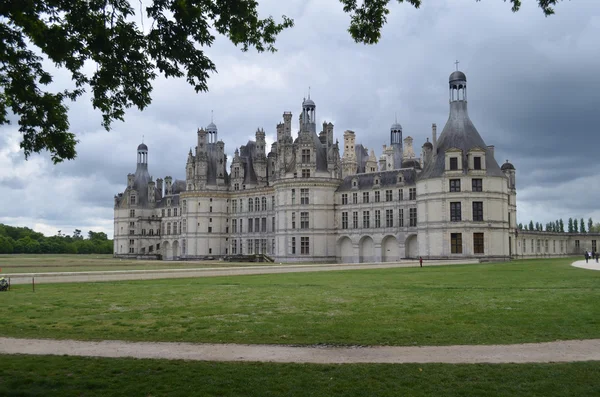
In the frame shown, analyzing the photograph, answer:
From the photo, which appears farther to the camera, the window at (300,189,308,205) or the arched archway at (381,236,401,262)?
the window at (300,189,308,205)

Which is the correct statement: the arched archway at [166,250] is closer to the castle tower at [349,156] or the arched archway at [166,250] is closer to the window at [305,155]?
the castle tower at [349,156]

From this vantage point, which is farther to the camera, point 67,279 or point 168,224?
point 168,224

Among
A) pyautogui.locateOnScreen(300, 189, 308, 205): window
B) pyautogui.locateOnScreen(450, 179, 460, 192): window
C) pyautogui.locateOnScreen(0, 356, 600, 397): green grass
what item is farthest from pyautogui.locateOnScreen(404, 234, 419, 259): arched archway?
pyautogui.locateOnScreen(0, 356, 600, 397): green grass

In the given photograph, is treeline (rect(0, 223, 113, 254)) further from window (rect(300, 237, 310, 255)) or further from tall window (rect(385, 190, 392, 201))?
tall window (rect(385, 190, 392, 201))

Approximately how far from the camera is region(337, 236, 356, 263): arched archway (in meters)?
77.9

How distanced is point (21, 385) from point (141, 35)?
7286mm

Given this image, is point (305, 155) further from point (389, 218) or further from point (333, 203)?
point (389, 218)

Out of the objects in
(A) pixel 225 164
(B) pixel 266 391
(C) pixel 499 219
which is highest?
(A) pixel 225 164

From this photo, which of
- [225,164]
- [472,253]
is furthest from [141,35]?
[225,164]

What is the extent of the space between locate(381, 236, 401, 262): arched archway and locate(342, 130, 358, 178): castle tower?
84.7ft

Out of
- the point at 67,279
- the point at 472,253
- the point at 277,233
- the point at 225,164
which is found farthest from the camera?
the point at 225,164

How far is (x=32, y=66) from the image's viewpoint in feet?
44.7

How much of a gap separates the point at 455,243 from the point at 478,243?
2.45m

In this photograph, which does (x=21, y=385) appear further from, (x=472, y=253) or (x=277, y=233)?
(x=277, y=233)
